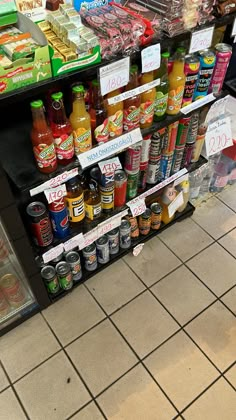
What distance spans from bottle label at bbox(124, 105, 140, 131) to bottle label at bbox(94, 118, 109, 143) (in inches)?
3.8

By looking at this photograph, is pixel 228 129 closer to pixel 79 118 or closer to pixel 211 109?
pixel 211 109

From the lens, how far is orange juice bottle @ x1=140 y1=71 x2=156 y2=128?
128 centimetres

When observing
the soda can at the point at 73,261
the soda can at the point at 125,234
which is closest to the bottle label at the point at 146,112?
the soda can at the point at 125,234

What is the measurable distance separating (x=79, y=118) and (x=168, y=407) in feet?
4.19

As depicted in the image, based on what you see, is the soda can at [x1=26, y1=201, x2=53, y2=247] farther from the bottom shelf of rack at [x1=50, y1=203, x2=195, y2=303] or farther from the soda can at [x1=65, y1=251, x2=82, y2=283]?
the bottom shelf of rack at [x1=50, y1=203, x2=195, y2=303]

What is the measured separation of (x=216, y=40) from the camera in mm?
1600

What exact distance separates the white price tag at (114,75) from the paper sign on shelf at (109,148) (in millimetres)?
219

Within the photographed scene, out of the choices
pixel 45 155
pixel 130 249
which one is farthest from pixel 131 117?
pixel 130 249

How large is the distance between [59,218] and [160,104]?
60cm

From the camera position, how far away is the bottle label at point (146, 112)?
1.35m

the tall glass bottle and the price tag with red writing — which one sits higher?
the tall glass bottle

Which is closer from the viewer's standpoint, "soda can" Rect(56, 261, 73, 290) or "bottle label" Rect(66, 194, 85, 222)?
"bottle label" Rect(66, 194, 85, 222)

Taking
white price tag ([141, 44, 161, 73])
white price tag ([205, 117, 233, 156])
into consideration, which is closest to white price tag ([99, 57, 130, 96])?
white price tag ([141, 44, 161, 73])

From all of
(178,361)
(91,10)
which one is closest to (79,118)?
(91,10)
